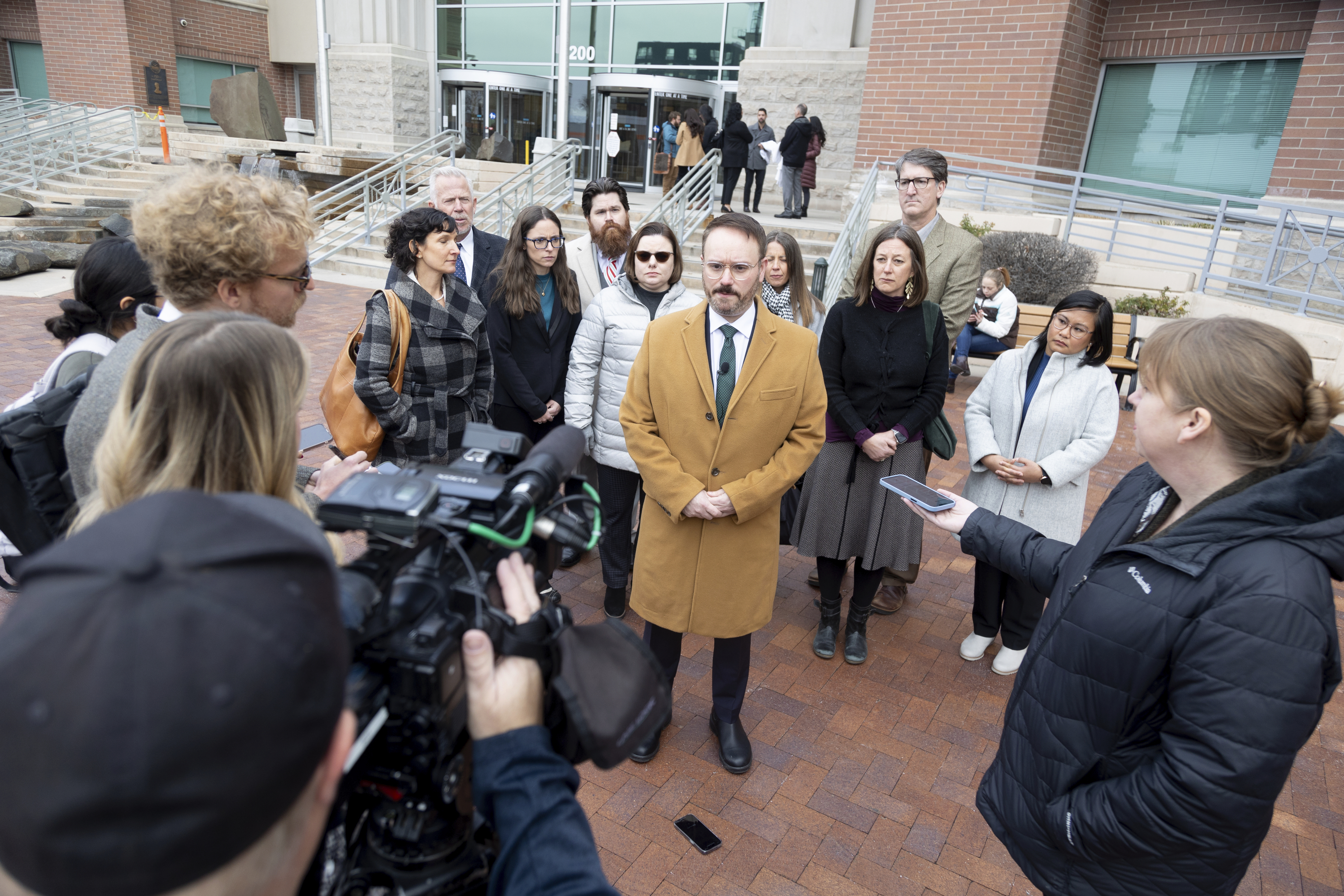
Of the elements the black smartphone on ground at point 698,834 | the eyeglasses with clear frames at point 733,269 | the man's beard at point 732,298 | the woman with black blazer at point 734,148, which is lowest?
the black smartphone on ground at point 698,834

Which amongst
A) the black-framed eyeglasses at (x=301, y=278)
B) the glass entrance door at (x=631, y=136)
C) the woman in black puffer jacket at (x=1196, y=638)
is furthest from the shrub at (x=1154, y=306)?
the glass entrance door at (x=631, y=136)

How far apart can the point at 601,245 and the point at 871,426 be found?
78.9 inches

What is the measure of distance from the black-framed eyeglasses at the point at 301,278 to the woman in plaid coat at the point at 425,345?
3.26ft

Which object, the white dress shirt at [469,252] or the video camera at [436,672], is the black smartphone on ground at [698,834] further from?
the white dress shirt at [469,252]

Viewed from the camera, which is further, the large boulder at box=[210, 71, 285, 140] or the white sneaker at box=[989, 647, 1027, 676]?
the large boulder at box=[210, 71, 285, 140]

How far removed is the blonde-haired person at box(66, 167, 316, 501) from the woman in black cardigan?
2.40m

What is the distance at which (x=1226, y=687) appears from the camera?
4.71 ft

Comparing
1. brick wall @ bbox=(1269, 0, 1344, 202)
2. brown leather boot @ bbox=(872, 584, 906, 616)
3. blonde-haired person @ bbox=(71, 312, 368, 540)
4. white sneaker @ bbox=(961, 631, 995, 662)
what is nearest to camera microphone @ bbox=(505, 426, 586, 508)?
blonde-haired person @ bbox=(71, 312, 368, 540)

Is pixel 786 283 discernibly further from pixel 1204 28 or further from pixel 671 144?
pixel 671 144

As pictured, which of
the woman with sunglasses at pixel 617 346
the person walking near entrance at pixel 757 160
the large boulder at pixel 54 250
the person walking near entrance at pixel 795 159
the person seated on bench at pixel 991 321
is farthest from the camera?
the person walking near entrance at pixel 757 160

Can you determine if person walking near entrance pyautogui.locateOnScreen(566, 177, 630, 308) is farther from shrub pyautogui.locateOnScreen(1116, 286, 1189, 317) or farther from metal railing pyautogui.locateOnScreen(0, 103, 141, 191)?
metal railing pyautogui.locateOnScreen(0, 103, 141, 191)

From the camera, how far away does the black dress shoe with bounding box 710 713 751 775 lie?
2.92 meters

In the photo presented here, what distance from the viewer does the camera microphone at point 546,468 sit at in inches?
44.8

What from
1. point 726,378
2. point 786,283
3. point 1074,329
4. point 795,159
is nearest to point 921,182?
point 786,283
